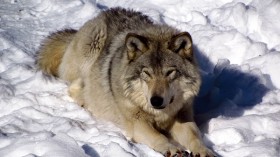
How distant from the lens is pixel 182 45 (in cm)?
536

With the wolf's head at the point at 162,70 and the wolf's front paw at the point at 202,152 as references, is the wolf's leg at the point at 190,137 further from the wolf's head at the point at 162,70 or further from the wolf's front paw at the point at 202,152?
the wolf's head at the point at 162,70

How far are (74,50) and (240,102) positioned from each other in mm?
2314

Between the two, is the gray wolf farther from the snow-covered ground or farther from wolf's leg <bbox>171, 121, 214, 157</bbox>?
the snow-covered ground

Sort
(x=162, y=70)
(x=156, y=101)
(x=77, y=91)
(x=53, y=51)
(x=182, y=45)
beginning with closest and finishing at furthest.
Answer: (x=156, y=101), (x=162, y=70), (x=182, y=45), (x=77, y=91), (x=53, y=51)

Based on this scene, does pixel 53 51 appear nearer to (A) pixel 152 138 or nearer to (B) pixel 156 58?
(B) pixel 156 58

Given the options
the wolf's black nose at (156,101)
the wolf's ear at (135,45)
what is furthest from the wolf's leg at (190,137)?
the wolf's ear at (135,45)

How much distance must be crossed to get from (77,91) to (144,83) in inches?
59.4

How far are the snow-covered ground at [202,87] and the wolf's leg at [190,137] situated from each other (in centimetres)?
20

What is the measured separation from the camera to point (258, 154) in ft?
15.7

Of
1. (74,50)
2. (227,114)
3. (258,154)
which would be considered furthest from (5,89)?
(258,154)

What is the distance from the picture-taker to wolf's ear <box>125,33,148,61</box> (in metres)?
5.29

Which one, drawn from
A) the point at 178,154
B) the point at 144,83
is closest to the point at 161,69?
the point at 144,83

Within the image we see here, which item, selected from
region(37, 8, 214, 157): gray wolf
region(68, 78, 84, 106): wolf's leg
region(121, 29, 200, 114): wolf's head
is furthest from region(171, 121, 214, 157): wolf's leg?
region(68, 78, 84, 106): wolf's leg

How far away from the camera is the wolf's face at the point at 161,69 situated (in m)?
5.14
